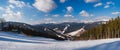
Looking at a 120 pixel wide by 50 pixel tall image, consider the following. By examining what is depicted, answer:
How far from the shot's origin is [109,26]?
113 m

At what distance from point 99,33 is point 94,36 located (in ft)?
14.6

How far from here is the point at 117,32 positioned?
102500 mm

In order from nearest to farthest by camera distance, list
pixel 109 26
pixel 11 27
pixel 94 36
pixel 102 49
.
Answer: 1. pixel 102 49
2. pixel 109 26
3. pixel 94 36
4. pixel 11 27

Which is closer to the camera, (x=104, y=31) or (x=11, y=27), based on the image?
(x=104, y=31)

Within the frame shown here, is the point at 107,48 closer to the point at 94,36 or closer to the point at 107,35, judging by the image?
the point at 107,35

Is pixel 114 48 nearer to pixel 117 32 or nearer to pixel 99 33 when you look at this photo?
pixel 117 32

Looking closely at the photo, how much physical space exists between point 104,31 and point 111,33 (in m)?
9.19

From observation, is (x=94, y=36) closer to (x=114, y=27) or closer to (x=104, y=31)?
(x=104, y=31)

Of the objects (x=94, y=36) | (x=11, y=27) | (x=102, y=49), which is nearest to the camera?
(x=102, y=49)

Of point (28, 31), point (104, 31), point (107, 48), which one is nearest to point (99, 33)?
point (104, 31)

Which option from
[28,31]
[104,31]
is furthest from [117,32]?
[28,31]

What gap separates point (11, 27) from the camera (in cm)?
14938

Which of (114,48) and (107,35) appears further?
(107,35)

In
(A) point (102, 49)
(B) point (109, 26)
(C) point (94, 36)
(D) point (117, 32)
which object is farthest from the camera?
(C) point (94, 36)
